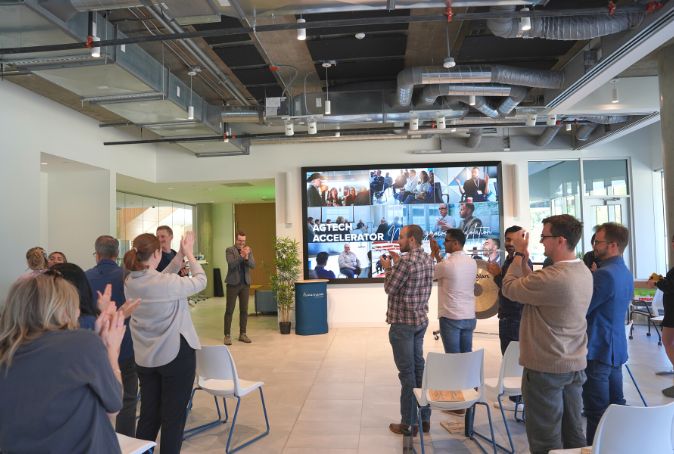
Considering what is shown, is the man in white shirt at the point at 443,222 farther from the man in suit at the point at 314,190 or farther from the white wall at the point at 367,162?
the man in suit at the point at 314,190

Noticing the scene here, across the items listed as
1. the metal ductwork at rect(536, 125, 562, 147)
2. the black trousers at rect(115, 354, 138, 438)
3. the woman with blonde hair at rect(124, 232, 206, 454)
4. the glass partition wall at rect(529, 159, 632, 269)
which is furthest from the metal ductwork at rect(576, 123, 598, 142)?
the black trousers at rect(115, 354, 138, 438)

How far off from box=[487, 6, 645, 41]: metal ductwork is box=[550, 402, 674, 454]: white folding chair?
3321 millimetres

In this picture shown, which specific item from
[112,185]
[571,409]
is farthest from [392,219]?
[571,409]

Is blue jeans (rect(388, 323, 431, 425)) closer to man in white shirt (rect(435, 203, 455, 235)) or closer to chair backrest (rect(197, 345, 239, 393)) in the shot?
chair backrest (rect(197, 345, 239, 393))

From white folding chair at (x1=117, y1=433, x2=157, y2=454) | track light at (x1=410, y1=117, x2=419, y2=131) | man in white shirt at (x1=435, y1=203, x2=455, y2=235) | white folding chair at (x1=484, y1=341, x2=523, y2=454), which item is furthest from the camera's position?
man in white shirt at (x1=435, y1=203, x2=455, y2=235)

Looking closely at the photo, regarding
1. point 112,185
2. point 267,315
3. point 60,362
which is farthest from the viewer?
point 267,315

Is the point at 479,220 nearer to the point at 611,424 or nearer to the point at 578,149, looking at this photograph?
the point at 578,149

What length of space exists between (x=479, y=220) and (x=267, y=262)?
8323 millimetres

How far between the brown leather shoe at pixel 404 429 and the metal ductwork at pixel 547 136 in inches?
255

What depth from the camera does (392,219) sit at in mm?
9227

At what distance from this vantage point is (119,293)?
3.53m

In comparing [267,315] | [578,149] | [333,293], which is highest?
[578,149]

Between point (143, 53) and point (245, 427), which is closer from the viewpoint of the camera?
point (245, 427)

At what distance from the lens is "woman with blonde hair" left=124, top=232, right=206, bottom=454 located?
2.97 m
